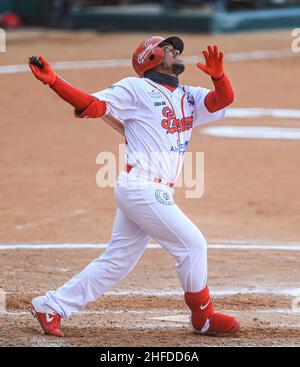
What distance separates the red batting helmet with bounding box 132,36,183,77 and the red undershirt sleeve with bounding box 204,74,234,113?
35 cm

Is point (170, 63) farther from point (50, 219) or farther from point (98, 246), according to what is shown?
point (50, 219)

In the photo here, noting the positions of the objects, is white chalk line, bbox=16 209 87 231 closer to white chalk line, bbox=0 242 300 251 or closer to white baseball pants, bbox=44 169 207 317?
white chalk line, bbox=0 242 300 251

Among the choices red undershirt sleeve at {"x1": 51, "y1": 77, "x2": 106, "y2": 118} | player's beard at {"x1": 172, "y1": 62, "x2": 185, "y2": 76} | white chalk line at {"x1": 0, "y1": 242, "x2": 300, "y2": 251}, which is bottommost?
white chalk line at {"x1": 0, "y1": 242, "x2": 300, "y2": 251}

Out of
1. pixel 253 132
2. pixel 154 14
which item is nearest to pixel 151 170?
pixel 253 132

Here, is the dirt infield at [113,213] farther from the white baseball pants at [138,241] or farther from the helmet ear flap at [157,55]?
the helmet ear flap at [157,55]

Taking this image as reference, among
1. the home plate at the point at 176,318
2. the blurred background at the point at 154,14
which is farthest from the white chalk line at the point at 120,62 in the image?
the home plate at the point at 176,318

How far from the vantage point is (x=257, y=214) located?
998 centimetres

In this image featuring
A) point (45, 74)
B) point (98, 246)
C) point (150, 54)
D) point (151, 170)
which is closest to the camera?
point (45, 74)

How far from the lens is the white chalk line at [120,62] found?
1923cm

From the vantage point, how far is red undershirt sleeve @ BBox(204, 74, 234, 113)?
5.88m

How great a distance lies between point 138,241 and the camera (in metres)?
5.91

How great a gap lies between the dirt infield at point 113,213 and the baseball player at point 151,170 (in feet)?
0.79

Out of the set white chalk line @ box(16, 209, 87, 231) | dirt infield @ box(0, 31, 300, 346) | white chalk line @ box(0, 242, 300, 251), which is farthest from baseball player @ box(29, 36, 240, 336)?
white chalk line @ box(16, 209, 87, 231)

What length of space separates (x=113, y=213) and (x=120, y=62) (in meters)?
10.5
